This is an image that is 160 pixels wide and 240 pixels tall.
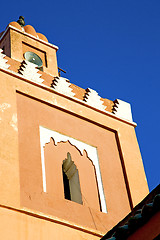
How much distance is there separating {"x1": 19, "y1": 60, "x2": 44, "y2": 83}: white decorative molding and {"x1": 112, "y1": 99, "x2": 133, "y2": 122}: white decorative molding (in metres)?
1.68

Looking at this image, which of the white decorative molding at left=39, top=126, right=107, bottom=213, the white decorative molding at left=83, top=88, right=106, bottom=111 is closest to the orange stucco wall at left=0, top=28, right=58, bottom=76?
the white decorative molding at left=83, top=88, right=106, bottom=111

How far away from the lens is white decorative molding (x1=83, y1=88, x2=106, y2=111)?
35.7ft

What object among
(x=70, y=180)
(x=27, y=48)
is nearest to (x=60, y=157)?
(x=70, y=180)

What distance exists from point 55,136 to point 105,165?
3.32 ft

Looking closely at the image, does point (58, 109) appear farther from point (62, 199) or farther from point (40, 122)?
point (62, 199)

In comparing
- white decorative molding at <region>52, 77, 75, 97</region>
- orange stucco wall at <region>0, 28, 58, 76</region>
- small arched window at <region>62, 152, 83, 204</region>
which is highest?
orange stucco wall at <region>0, 28, 58, 76</region>

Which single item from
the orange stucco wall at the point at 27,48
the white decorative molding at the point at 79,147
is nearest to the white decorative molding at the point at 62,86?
the orange stucco wall at the point at 27,48

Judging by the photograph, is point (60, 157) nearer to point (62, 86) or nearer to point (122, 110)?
point (62, 86)

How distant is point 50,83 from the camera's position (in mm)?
10562

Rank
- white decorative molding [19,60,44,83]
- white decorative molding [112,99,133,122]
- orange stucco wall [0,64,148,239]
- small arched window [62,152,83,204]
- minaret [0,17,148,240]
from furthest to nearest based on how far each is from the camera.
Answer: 1. white decorative molding [112,99,133,122]
2. white decorative molding [19,60,44,83]
3. small arched window [62,152,83,204]
4. orange stucco wall [0,64,148,239]
5. minaret [0,17,148,240]

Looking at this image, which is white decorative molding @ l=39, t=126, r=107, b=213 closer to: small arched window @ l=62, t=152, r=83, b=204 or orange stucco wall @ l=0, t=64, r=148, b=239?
orange stucco wall @ l=0, t=64, r=148, b=239

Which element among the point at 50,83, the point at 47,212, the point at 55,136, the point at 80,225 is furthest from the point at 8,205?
the point at 50,83

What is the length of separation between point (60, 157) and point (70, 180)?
43cm

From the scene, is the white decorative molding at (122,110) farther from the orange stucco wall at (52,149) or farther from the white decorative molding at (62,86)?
the white decorative molding at (62,86)
